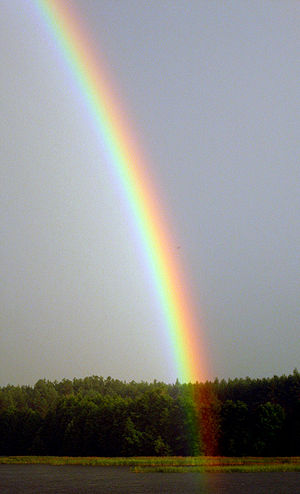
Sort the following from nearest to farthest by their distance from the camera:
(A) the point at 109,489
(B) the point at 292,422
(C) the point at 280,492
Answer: (C) the point at 280,492 < (A) the point at 109,489 < (B) the point at 292,422

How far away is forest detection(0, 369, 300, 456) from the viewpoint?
269ft

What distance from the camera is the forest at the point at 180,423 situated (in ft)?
269

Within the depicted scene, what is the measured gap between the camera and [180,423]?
→ 297 feet

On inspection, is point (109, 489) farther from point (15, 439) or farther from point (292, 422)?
point (15, 439)

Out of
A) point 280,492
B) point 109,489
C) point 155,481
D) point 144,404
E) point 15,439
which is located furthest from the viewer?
point 15,439

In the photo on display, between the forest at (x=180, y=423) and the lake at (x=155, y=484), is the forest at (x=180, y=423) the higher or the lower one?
the higher one

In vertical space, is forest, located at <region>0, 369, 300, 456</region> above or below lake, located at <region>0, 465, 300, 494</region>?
above

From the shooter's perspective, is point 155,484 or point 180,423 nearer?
point 155,484

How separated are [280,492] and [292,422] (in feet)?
166

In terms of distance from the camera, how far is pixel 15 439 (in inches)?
4390

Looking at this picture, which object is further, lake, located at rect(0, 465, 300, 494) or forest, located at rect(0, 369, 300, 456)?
forest, located at rect(0, 369, 300, 456)

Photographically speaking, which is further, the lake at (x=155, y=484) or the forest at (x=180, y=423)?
the forest at (x=180, y=423)

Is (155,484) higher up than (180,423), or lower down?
lower down

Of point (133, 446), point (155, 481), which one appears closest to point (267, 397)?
point (133, 446)
